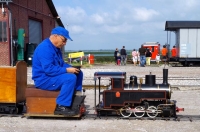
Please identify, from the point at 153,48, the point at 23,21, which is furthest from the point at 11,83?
the point at 153,48

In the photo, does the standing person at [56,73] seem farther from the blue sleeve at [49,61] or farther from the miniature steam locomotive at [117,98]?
the miniature steam locomotive at [117,98]

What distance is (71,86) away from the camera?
7059mm

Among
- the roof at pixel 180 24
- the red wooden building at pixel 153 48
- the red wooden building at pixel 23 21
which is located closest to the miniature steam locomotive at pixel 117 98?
the red wooden building at pixel 23 21

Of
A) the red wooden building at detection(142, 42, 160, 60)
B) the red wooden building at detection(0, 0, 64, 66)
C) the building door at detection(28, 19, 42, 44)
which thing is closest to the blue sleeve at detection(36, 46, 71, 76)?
the red wooden building at detection(0, 0, 64, 66)

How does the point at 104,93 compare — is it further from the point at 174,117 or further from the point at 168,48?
the point at 168,48

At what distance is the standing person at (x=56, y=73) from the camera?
7.00 m

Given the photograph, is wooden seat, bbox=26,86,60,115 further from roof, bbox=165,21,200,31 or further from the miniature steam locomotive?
roof, bbox=165,21,200,31

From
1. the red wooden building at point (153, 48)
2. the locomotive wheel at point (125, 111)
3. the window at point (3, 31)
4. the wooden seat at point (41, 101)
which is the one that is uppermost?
the window at point (3, 31)

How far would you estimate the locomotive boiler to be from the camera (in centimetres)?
728

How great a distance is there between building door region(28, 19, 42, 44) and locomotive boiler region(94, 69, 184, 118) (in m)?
23.0

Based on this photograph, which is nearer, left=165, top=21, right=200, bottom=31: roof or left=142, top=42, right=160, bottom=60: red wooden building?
left=165, top=21, right=200, bottom=31: roof

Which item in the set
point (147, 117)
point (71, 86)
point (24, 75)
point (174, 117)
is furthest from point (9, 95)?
point (174, 117)

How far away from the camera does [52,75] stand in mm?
7066

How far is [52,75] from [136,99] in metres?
1.75
